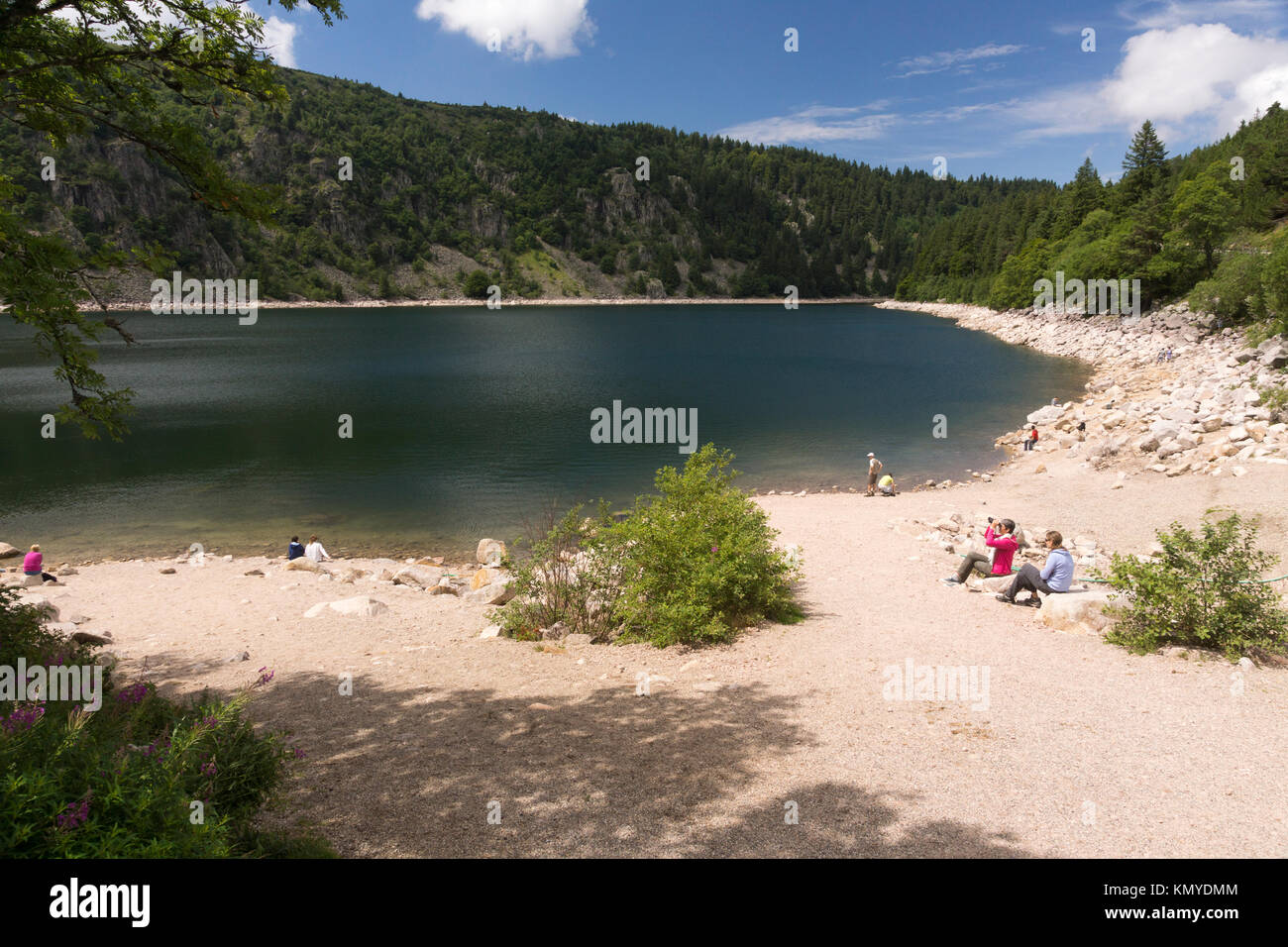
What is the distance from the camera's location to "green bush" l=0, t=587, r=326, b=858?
11.7ft

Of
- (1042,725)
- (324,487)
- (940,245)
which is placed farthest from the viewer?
(940,245)

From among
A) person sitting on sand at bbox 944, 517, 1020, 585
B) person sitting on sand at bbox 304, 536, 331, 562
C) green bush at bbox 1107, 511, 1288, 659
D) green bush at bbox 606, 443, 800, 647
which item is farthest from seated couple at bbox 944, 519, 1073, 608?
person sitting on sand at bbox 304, 536, 331, 562

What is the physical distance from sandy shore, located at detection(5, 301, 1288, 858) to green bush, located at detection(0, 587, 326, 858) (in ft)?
2.41

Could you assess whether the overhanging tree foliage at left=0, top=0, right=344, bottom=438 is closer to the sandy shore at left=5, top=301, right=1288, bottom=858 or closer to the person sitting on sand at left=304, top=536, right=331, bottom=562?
the sandy shore at left=5, top=301, right=1288, bottom=858

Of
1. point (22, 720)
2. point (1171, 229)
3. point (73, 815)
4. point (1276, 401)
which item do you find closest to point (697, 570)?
point (22, 720)

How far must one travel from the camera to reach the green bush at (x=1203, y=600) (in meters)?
9.16

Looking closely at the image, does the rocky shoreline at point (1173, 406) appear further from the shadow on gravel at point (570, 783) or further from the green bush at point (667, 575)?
the shadow on gravel at point (570, 783)

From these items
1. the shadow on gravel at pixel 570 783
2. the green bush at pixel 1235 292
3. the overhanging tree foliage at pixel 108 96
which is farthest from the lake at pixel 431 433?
the overhanging tree foliage at pixel 108 96

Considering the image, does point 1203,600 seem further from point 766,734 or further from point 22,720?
point 22,720

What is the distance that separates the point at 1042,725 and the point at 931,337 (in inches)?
3694

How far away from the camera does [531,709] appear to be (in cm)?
845

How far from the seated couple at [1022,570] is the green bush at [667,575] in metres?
3.81
